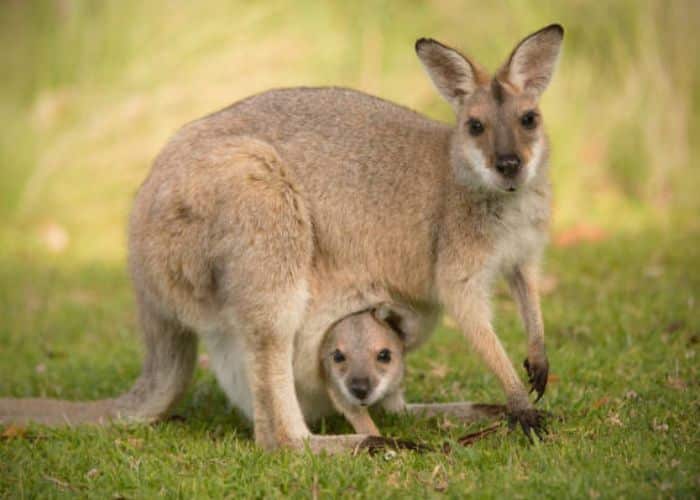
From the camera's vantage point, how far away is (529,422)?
436 centimetres

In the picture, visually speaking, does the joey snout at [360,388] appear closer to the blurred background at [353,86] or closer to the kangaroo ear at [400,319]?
the kangaroo ear at [400,319]

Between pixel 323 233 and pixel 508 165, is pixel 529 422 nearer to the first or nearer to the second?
pixel 508 165

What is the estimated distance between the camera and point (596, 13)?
10094mm

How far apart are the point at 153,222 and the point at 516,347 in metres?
2.54

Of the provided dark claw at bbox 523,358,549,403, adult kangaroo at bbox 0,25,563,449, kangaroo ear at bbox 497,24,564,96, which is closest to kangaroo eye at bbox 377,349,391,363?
adult kangaroo at bbox 0,25,563,449

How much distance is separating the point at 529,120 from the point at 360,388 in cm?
145

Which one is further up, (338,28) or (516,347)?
(338,28)

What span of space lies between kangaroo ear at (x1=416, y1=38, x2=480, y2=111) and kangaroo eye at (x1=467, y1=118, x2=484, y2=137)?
0.80 ft

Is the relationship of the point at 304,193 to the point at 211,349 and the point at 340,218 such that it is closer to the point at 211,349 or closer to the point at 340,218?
the point at 340,218

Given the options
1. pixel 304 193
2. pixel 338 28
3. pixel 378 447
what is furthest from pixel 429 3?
pixel 378 447

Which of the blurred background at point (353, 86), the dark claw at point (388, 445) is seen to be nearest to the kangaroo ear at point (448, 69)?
the dark claw at point (388, 445)

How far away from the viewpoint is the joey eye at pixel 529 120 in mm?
4439

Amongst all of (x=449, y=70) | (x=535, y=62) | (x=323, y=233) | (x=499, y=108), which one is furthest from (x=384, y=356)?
(x=535, y=62)

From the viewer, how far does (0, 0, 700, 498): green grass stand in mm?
5091
